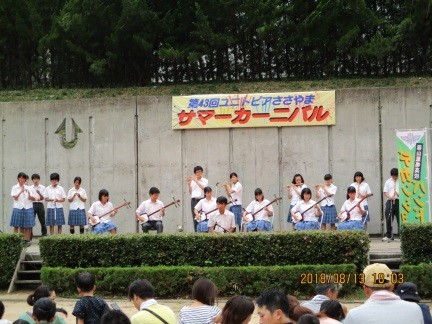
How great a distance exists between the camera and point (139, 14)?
2317cm

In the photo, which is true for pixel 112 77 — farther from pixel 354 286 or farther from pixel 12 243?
pixel 354 286

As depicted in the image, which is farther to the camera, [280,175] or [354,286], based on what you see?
[280,175]

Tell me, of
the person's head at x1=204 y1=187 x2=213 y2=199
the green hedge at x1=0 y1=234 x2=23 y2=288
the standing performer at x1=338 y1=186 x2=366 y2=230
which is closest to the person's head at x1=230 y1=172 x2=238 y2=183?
the person's head at x1=204 y1=187 x2=213 y2=199

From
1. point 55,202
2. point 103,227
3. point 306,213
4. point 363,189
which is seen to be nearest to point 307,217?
point 306,213

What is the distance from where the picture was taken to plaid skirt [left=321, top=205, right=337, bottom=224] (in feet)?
62.6

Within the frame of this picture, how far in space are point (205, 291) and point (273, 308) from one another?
100 cm

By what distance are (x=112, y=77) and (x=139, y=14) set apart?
2405 millimetres

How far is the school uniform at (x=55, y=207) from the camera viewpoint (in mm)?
20078

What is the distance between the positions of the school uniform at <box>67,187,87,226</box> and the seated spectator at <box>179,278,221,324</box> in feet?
43.3

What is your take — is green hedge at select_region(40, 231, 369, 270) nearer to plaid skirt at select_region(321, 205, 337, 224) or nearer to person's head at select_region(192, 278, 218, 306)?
plaid skirt at select_region(321, 205, 337, 224)

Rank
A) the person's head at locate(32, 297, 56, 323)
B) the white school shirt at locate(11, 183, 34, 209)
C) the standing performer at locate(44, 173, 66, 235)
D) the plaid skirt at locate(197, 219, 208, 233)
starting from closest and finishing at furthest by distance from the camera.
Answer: the person's head at locate(32, 297, 56, 323) → the plaid skirt at locate(197, 219, 208, 233) → the white school shirt at locate(11, 183, 34, 209) → the standing performer at locate(44, 173, 66, 235)

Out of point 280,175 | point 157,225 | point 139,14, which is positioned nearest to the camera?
point 157,225

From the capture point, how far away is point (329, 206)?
19203 mm

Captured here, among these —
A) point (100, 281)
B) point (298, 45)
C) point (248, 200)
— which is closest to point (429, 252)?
point (100, 281)
